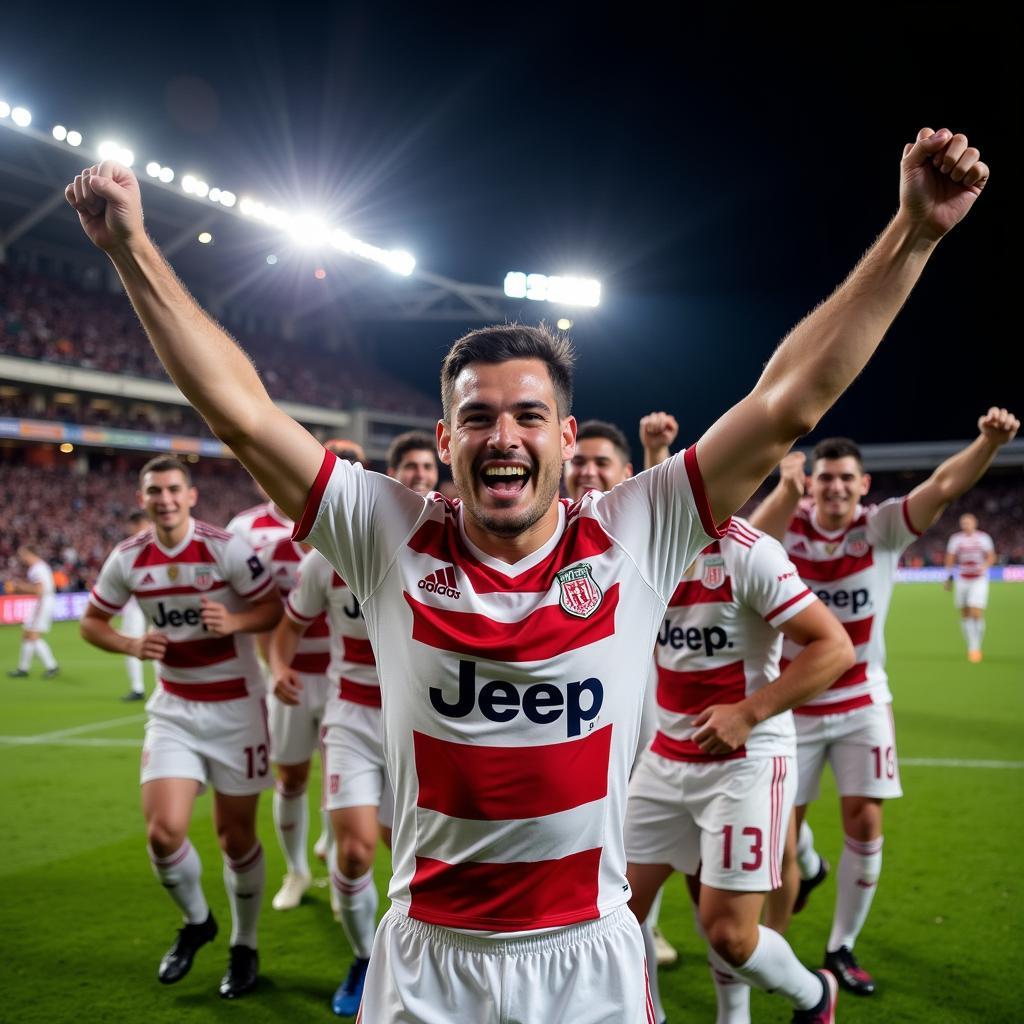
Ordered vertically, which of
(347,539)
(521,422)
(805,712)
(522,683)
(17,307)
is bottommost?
(805,712)

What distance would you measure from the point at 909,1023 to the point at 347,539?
3335 mm

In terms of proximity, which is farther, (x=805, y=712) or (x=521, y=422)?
(x=805, y=712)

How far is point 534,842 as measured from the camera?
79.8 inches

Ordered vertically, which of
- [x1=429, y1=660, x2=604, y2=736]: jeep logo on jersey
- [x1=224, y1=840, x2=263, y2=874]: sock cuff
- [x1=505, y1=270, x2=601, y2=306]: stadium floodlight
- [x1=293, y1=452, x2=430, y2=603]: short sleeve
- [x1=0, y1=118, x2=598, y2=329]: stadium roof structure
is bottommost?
[x1=224, y1=840, x2=263, y2=874]: sock cuff

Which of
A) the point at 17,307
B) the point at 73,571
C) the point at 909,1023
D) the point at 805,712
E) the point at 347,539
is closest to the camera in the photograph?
the point at 347,539

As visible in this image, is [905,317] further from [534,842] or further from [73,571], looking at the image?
[534,842]

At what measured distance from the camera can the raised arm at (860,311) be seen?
1.90 meters

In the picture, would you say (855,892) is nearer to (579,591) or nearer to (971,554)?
(579,591)

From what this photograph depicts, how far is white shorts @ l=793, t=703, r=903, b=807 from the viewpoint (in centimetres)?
450

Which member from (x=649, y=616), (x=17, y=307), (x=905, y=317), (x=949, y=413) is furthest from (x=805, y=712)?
(x=949, y=413)

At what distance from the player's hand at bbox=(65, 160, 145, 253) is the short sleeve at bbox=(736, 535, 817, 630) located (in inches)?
102

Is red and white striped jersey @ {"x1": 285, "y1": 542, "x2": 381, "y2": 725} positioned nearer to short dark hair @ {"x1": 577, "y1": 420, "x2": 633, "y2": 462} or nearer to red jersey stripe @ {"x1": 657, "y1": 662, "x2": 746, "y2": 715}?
short dark hair @ {"x1": 577, "y1": 420, "x2": 633, "y2": 462}

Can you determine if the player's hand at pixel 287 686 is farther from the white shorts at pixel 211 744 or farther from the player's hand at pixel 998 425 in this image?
the player's hand at pixel 998 425

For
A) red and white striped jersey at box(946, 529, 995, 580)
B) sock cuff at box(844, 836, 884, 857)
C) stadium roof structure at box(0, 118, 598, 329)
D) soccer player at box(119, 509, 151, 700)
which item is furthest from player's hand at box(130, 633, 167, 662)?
stadium roof structure at box(0, 118, 598, 329)
